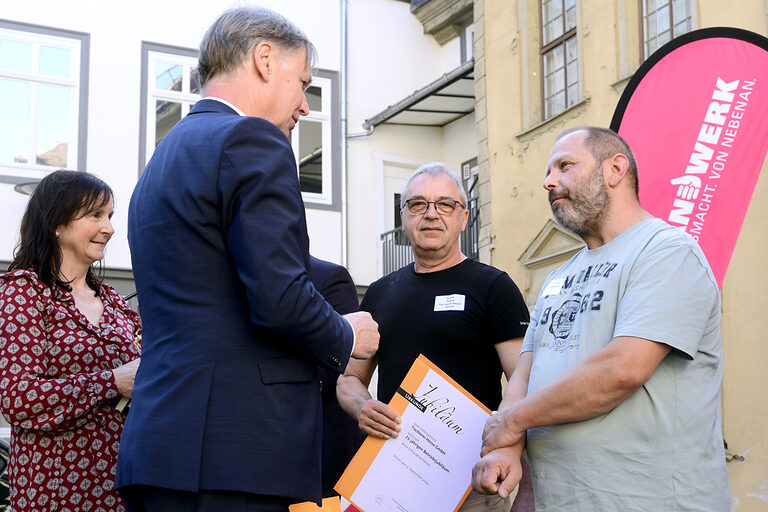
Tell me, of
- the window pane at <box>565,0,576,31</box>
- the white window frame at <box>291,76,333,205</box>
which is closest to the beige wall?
the window pane at <box>565,0,576,31</box>

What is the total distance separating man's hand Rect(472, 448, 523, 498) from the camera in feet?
9.70

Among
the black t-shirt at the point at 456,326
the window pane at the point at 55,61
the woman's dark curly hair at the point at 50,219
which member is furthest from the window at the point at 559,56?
the woman's dark curly hair at the point at 50,219

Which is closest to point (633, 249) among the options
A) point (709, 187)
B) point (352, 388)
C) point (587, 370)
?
point (587, 370)

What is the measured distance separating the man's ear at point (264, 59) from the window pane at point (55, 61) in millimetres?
13203

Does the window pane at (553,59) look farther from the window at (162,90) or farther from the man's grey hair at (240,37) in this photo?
the man's grey hair at (240,37)

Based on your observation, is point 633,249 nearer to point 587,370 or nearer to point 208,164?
point 587,370

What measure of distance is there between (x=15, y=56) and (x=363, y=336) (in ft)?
44.7

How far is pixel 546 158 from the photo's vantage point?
11641mm

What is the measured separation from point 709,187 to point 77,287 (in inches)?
142

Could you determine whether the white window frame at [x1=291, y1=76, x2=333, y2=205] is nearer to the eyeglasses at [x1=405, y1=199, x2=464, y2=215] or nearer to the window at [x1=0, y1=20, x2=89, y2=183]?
the window at [x1=0, y1=20, x2=89, y2=183]

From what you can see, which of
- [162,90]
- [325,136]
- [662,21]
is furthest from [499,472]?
[325,136]

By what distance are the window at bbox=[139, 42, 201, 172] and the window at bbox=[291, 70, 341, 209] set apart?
203 cm

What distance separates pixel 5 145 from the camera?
47.4 feet

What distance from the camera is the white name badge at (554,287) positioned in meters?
3.25
